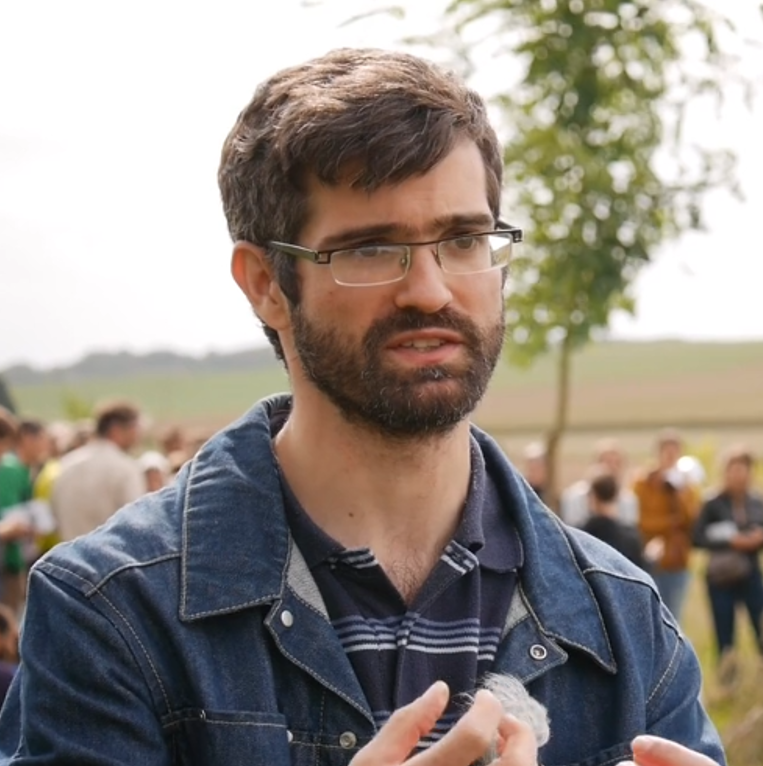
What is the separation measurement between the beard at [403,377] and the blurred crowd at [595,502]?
6525mm

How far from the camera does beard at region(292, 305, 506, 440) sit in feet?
7.56

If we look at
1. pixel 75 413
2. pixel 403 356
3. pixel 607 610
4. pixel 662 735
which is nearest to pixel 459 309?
pixel 403 356

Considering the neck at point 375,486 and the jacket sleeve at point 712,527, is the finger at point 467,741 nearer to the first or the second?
the neck at point 375,486

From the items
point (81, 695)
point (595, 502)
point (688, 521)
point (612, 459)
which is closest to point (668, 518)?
point (688, 521)

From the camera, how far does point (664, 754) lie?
7.00ft

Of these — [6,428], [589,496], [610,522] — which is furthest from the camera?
[589,496]

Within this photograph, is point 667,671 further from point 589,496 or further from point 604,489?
point 589,496

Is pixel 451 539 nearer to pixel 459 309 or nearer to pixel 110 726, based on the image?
pixel 459 309

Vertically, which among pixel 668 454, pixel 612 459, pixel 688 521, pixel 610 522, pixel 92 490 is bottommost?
pixel 688 521

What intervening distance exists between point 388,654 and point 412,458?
0.96 ft

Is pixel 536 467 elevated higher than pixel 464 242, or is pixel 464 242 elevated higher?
pixel 464 242

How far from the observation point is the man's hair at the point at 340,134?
2350 mm

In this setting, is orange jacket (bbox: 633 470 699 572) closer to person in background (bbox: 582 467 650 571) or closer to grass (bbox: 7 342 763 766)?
person in background (bbox: 582 467 650 571)

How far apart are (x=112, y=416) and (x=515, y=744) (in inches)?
292
